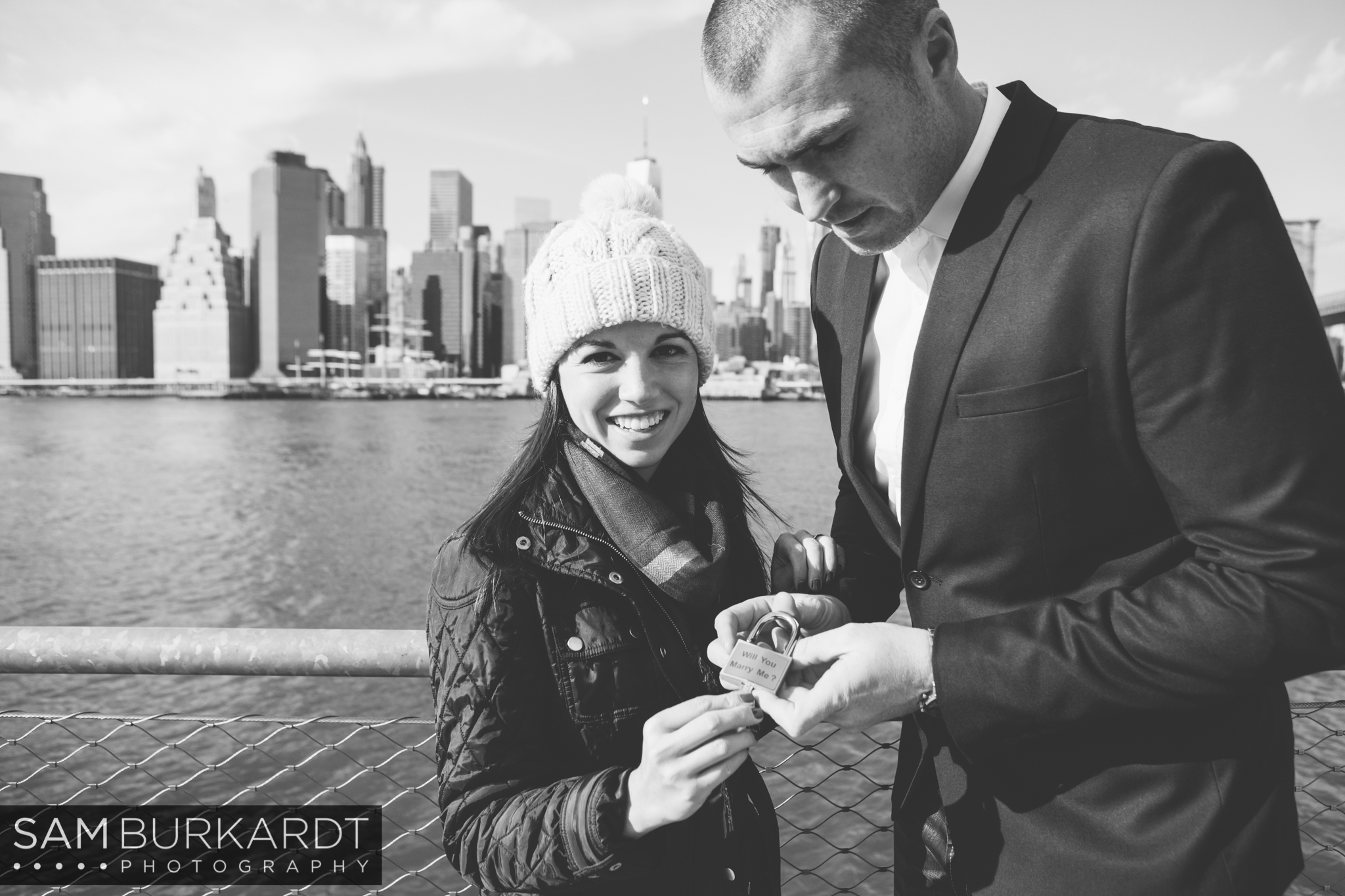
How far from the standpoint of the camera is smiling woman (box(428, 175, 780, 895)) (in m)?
1.71

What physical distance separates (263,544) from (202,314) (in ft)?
381

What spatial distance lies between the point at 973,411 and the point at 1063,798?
0.65 metres

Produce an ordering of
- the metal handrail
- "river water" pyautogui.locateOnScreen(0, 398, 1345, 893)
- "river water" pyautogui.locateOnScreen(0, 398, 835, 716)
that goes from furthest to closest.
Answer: "river water" pyautogui.locateOnScreen(0, 398, 835, 716)
"river water" pyautogui.locateOnScreen(0, 398, 1345, 893)
the metal handrail

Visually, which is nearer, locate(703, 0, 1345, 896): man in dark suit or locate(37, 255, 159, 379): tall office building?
locate(703, 0, 1345, 896): man in dark suit

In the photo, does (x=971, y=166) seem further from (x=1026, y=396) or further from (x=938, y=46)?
(x=1026, y=396)

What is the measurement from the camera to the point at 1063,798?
1.59m

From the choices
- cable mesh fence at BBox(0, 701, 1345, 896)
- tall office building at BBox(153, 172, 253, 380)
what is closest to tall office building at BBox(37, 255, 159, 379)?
tall office building at BBox(153, 172, 253, 380)

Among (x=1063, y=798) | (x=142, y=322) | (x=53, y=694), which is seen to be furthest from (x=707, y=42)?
(x=142, y=322)

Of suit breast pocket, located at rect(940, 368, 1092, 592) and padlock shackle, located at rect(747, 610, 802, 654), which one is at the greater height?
suit breast pocket, located at rect(940, 368, 1092, 592)

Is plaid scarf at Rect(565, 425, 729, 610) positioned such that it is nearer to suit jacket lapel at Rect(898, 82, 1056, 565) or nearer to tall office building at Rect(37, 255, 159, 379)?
suit jacket lapel at Rect(898, 82, 1056, 565)

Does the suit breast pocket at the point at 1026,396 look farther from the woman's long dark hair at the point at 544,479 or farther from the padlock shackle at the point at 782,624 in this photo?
the woman's long dark hair at the point at 544,479

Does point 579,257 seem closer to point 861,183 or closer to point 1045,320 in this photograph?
point 861,183

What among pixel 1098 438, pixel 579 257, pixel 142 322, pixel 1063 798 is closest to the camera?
pixel 1098 438

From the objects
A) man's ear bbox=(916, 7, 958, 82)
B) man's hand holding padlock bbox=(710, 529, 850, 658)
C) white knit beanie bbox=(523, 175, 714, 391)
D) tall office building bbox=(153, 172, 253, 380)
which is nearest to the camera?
man's ear bbox=(916, 7, 958, 82)
